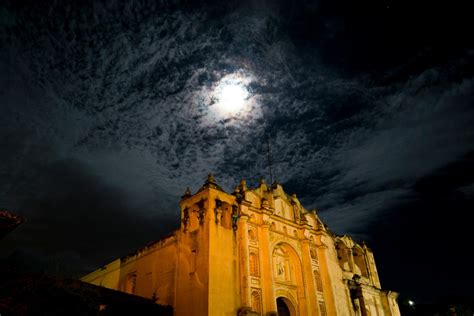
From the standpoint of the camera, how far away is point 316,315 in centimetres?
2570

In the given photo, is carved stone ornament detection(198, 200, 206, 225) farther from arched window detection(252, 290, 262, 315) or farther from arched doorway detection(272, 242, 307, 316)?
arched doorway detection(272, 242, 307, 316)

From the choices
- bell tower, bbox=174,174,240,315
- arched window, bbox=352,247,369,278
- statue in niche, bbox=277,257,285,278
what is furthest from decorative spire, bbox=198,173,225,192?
arched window, bbox=352,247,369,278

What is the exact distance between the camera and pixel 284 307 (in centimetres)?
2614

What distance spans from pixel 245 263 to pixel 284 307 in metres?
6.54

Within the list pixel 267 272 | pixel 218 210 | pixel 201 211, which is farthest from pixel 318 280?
pixel 201 211

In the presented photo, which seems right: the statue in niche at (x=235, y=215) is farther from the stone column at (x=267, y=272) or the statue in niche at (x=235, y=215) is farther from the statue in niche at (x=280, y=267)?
the statue in niche at (x=280, y=267)

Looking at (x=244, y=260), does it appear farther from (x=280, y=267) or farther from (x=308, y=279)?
(x=308, y=279)

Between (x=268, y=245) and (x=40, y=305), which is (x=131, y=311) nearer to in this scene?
(x=40, y=305)

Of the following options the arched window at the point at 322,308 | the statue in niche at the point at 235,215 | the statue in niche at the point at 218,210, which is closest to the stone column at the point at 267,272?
the statue in niche at the point at 235,215

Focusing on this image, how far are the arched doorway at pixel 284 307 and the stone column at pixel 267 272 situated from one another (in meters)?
3.24

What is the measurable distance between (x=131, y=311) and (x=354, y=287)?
832 inches

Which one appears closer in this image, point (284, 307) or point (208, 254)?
point (208, 254)

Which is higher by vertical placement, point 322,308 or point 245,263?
point 245,263

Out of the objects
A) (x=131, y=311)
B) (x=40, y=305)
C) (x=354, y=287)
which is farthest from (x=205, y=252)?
(x=354, y=287)
